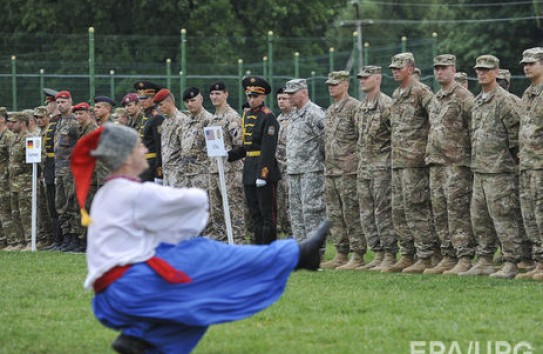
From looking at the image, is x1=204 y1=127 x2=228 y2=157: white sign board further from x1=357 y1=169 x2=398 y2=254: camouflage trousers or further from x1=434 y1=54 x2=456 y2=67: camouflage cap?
x1=434 y1=54 x2=456 y2=67: camouflage cap

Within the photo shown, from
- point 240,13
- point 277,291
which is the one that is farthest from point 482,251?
point 240,13

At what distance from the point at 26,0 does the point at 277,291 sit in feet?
128

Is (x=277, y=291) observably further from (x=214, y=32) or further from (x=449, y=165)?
(x=214, y=32)

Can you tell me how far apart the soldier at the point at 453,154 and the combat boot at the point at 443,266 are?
0.55 feet

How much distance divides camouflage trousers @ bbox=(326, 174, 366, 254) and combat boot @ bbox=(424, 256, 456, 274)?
4.30 feet

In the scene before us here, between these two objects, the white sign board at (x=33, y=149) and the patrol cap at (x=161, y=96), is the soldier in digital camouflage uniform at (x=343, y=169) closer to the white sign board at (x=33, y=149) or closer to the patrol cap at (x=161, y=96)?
the patrol cap at (x=161, y=96)

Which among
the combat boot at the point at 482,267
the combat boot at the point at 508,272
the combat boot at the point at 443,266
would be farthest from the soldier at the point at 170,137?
the combat boot at the point at 508,272

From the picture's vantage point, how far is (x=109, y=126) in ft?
27.5

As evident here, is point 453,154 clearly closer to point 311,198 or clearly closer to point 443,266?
point 443,266

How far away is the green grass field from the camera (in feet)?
30.8

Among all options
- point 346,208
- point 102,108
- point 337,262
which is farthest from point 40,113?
point 346,208

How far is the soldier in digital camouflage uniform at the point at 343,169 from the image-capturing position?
1539 cm

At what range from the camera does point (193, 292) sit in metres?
8.08

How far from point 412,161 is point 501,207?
4.60ft
